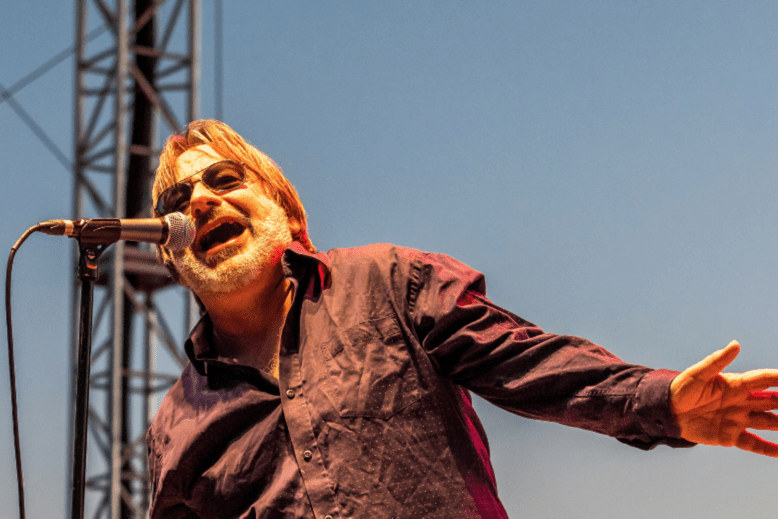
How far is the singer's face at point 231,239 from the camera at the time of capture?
7.33 ft

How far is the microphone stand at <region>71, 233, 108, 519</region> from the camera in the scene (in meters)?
1.76

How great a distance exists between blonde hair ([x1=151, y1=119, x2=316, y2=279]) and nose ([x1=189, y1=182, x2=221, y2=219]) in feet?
0.63

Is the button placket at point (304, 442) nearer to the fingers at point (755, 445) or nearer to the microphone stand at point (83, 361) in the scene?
the microphone stand at point (83, 361)

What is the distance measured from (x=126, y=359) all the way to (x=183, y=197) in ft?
14.7

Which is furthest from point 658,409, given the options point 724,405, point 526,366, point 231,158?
point 231,158

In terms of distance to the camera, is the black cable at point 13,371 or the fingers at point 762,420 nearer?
the fingers at point 762,420

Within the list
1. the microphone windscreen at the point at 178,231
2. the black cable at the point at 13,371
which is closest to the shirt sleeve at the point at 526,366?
the microphone windscreen at the point at 178,231

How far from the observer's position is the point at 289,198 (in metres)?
2.50

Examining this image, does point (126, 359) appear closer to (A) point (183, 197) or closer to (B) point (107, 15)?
(B) point (107, 15)

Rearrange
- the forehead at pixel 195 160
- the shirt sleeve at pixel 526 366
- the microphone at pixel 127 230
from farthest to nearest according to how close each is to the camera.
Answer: the forehead at pixel 195 160, the microphone at pixel 127 230, the shirt sleeve at pixel 526 366

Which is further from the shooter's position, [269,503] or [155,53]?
[155,53]

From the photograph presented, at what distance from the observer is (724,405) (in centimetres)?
159

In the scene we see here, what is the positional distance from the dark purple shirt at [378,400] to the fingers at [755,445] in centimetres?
12

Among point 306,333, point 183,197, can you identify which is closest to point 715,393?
point 306,333
